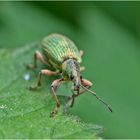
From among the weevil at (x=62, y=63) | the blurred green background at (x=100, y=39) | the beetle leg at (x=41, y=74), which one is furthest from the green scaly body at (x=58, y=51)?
the blurred green background at (x=100, y=39)

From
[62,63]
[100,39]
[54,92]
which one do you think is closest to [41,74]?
[62,63]

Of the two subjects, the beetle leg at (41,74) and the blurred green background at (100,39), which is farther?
the blurred green background at (100,39)

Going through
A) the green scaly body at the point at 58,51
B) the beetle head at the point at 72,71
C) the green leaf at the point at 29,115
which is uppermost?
the green scaly body at the point at 58,51

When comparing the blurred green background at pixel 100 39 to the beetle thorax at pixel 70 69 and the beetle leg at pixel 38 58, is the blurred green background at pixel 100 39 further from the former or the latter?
the beetle leg at pixel 38 58

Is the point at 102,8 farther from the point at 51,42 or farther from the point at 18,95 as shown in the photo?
the point at 18,95

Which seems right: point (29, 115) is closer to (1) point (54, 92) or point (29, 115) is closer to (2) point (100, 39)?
(1) point (54, 92)

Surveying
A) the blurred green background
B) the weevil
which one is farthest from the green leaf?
the blurred green background

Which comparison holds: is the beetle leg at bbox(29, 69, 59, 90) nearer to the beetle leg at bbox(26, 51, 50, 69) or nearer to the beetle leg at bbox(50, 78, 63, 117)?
the beetle leg at bbox(50, 78, 63, 117)
